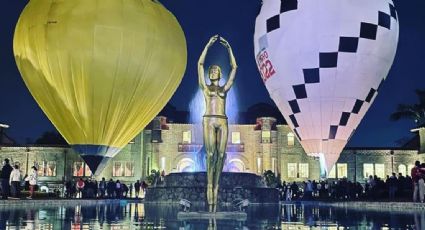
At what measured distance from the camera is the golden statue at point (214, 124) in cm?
973

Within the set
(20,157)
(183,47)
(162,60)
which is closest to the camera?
(162,60)

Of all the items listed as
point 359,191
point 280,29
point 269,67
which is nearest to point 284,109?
point 269,67

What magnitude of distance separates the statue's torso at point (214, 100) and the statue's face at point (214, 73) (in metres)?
0.18

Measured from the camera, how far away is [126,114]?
21.6m

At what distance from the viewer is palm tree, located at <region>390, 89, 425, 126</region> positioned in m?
49.5

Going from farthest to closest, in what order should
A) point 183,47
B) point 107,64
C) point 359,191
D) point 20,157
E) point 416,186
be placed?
point 20,157 → point 359,191 → point 183,47 → point 107,64 → point 416,186

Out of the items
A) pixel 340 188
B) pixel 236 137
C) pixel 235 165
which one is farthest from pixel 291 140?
pixel 340 188

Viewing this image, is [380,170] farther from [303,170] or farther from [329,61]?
[329,61]

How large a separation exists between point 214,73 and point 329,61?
9.55m

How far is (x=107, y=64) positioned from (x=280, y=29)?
656cm

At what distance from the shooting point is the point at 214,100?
991 cm

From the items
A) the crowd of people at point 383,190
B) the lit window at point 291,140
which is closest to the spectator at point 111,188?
the crowd of people at point 383,190

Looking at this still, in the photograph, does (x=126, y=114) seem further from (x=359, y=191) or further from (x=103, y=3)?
(x=359, y=191)

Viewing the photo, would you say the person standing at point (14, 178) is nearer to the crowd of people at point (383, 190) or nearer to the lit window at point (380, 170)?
the crowd of people at point (383, 190)
